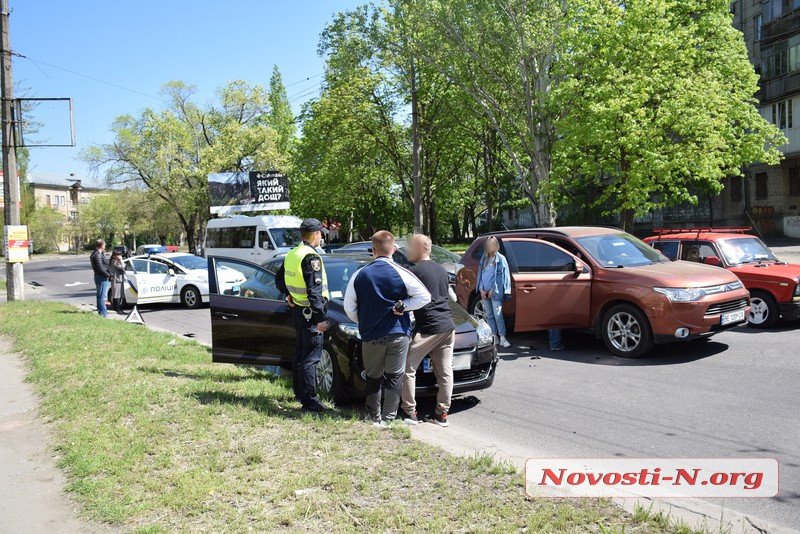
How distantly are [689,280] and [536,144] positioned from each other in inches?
634

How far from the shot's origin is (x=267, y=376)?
25.7 ft

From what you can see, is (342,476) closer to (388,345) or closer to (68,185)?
(388,345)

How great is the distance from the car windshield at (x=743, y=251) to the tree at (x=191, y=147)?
31811 mm

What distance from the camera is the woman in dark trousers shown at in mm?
15664

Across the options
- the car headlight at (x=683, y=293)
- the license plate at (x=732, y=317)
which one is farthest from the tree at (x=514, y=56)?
the car headlight at (x=683, y=293)

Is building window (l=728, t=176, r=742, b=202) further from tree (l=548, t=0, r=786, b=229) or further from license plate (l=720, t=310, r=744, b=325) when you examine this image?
license plate (l=720, t=310, r=744, b=325)

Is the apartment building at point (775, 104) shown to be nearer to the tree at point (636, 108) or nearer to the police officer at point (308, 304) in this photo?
the tree at point (636, 108)

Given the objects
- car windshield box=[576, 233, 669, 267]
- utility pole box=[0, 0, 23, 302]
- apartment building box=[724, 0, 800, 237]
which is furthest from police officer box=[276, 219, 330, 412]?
apartment building box=[724, 0, 800, 237]

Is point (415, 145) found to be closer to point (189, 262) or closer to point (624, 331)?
point (189, 262)

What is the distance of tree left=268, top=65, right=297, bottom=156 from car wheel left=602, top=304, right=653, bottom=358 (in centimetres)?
3578

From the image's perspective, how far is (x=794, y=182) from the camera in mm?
32094

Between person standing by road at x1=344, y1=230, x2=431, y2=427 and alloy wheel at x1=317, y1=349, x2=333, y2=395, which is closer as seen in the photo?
person standing by road at x1=344, y1=230, x2=431, y2=427

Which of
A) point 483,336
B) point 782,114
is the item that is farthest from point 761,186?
point 483,336

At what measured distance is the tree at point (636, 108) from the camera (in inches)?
647
